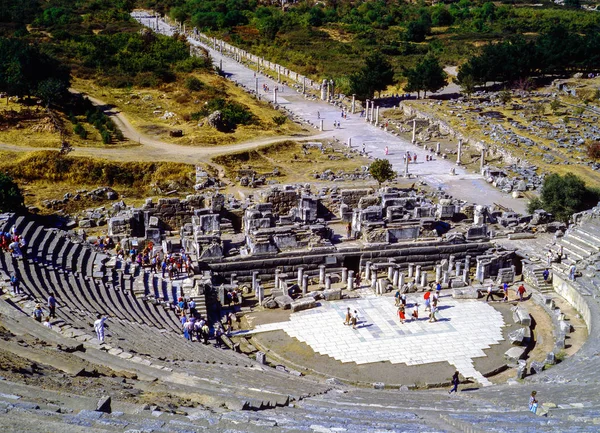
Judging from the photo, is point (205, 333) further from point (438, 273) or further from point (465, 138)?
point (465, 138)

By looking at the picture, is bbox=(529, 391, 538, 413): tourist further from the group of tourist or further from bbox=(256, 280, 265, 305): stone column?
the group of tourist

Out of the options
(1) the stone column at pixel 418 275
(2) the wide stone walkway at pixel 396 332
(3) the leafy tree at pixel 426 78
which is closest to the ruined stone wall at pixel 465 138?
(3) the leafy tree at pixel 426 78

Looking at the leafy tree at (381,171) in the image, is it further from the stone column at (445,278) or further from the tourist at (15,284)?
the tourist at (15,284)

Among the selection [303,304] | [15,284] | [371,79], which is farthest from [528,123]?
[15,284]

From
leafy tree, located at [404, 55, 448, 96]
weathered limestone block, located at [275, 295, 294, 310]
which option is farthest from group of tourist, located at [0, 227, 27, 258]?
leafy tree, located at [404, 55, 448, 96]

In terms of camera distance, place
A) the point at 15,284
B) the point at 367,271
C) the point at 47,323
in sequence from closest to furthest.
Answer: the point at 47,323 < the point at 15,284 < the point at 367,271

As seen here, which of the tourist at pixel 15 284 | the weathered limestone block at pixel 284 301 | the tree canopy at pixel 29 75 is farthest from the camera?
the tree canopy at pixel 29 75

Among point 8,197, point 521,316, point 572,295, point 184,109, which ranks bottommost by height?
point 521,316

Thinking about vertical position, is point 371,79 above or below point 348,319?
above
